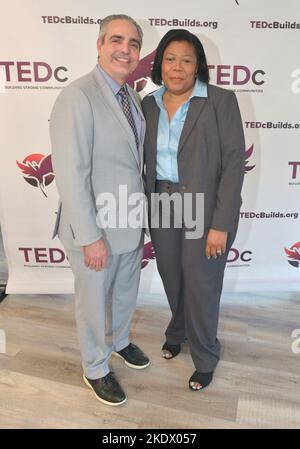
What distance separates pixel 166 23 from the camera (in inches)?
88.0

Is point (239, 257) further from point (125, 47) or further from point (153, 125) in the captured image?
point (125, 47)

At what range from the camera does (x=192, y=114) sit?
1547 millimetres

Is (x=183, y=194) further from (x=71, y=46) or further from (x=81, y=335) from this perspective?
(x=71, y=46)

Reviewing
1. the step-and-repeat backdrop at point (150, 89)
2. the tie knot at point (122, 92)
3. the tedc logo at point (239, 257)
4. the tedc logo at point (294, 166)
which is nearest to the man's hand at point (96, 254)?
the tie knot at point (122, 92)

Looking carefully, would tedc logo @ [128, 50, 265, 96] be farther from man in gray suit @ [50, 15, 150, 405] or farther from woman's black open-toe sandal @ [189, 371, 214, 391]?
woman's black open-toe sandal @ [189, 371, 214, 391]

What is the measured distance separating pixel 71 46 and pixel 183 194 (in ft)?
4.09

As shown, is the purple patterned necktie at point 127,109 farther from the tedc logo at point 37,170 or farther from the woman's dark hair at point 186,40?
the tedc logo at point 37,170

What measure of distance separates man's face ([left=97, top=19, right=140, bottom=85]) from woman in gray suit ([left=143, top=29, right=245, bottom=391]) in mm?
141

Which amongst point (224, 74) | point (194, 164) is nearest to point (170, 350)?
point (194, 164)

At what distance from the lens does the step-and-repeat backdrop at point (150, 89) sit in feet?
7.27

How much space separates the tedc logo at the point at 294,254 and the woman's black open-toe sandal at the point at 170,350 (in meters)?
1.12

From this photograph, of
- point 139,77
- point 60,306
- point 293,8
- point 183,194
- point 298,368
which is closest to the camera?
point 183,194

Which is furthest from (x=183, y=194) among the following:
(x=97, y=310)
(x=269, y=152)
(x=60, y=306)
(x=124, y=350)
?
(x=60, y=306)

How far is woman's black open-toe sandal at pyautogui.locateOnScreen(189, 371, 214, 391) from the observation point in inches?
73.9
